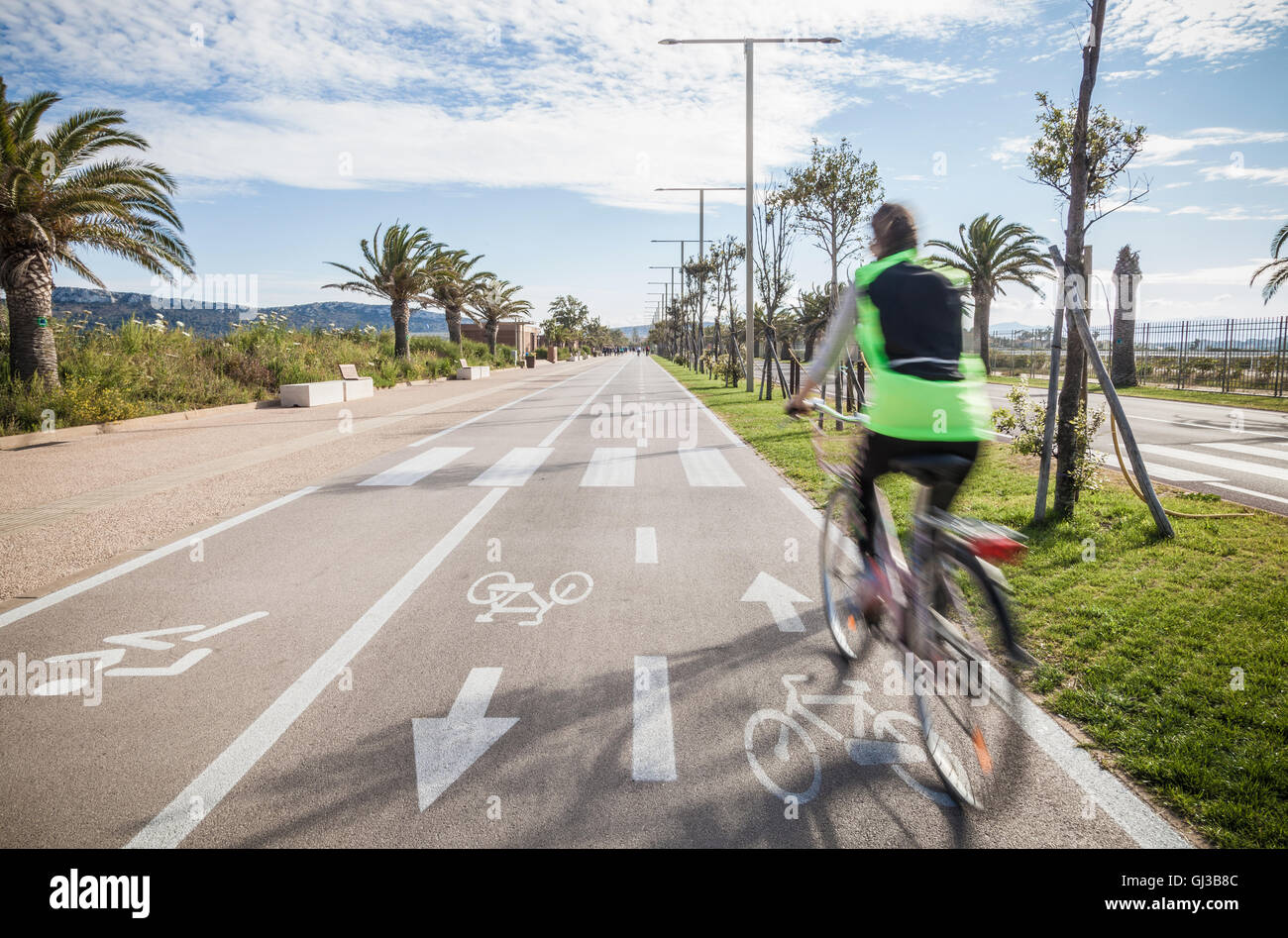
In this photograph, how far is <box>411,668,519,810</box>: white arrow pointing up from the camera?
10.0 ft

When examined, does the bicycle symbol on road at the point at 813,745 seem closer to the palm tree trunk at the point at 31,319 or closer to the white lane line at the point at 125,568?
the white lane line at the point at 125,568

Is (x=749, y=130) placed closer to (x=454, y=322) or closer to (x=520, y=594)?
(x=520, y=594)

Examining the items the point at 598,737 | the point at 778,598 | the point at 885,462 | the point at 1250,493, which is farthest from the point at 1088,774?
the point at 1250,493

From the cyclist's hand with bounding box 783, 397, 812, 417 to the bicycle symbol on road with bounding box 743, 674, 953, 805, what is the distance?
4.95 feet

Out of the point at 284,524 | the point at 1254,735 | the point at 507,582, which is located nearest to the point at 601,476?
the point at 284,524

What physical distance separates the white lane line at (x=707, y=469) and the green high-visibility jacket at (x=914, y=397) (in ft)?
19.3

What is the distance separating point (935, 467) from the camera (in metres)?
3.37

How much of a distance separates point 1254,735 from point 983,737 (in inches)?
48.1

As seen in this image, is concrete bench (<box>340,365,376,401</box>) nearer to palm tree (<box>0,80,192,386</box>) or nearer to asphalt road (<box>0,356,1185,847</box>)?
palm tree (<box>0,80,192,386</box>)

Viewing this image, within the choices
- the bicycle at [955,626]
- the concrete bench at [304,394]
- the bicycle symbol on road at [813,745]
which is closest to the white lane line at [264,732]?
the bicycle symbol on road at [813,745]

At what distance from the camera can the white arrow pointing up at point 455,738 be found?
10.0ft

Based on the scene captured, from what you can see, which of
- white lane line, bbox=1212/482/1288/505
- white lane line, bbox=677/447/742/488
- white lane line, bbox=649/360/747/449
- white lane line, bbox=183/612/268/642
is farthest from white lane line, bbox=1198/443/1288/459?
white lane line, bbox=183/612/268/642
